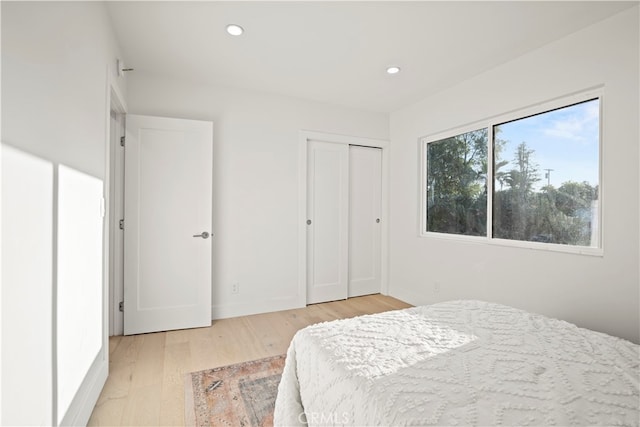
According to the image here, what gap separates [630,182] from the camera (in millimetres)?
1897

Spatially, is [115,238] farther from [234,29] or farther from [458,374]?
[458,374]

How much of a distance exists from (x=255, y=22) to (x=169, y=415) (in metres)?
2.54

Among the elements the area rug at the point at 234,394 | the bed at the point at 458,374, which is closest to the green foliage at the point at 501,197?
the bed at the point at 458,374

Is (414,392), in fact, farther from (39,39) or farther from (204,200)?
(204,200)

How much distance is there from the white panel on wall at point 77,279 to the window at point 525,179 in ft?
10.2

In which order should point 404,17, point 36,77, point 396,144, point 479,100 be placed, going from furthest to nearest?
point 396,144, point 479,100, point 404,17, point 36,77

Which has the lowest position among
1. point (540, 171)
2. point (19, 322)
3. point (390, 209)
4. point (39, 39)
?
point (19, 322)

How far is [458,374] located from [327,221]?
2.82 metres

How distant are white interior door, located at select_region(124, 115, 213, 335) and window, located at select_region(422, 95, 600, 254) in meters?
2.58

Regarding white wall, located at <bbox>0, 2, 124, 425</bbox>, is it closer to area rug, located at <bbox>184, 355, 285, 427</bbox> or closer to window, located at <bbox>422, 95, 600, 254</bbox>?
area rug, located at <bbox>184, 355, 285, 427</bbox>

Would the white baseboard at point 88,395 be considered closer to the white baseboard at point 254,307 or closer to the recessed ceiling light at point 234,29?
the white baseboard at point 254,307

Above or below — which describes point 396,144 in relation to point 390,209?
above

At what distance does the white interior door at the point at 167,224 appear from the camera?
2752mm

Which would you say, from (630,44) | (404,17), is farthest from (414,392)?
(630,44)
